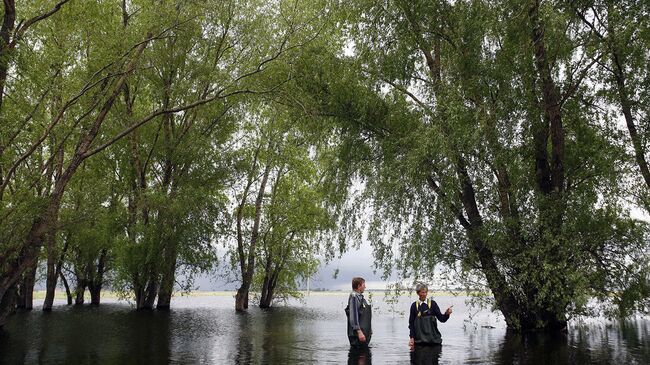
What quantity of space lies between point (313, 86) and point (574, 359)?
44.3ft

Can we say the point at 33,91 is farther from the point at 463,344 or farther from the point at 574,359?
the point at 574,359

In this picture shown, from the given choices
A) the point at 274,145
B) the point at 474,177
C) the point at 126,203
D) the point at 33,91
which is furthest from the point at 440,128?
the point at 126,203

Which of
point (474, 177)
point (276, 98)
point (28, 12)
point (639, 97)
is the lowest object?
point (474, 177)

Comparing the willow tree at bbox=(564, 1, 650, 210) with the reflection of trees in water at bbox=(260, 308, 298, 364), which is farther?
the willow tree at bbox=(564, 1, 650, 210)

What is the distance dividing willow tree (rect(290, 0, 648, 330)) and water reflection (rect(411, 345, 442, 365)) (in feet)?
13.8

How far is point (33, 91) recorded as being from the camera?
68.8 feet

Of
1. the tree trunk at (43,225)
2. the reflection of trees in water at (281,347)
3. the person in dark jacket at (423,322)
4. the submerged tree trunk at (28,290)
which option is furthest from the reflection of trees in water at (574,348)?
the submerged tree trunk at (28,290)

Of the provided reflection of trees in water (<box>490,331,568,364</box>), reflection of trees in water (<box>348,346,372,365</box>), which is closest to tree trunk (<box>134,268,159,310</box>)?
reflection of trees in water (<box>490,331,568,364</box>)

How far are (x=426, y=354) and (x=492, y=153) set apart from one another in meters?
7.62

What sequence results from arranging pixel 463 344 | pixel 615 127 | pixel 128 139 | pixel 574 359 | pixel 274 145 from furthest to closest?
pixel 274 145, pixel 128 139, pixel 615 127, pixel 463 344, pixel 574 359

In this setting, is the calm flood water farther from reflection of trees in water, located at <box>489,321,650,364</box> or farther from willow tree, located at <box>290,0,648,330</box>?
willow tree, located at <box>290,0,648,330</box>

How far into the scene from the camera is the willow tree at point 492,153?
17.8m

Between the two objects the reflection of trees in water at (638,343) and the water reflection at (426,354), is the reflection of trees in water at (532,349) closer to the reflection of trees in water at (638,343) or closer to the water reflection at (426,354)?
the water reflection at (426,354)

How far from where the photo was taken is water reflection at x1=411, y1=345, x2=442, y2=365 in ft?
40.2
